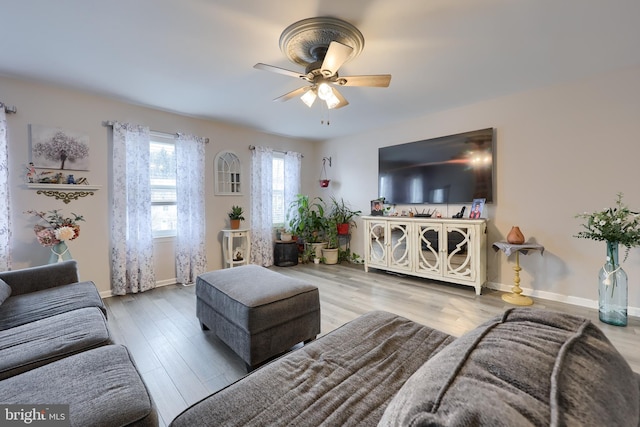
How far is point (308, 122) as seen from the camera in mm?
4020

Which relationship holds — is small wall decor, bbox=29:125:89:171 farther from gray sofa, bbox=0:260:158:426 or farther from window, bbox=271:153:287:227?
window, bbox=271:153:287:227

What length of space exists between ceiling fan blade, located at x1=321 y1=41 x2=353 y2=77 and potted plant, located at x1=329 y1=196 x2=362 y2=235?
3.03 metres

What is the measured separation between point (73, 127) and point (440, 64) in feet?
12.5

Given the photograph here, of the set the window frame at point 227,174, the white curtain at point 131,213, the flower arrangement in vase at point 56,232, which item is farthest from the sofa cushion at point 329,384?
the window frame at point 227,174

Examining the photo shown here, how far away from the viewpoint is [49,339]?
4.24ft

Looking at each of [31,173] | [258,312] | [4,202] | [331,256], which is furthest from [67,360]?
[331,256]

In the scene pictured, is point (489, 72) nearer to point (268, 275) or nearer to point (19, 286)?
point (268, 275)

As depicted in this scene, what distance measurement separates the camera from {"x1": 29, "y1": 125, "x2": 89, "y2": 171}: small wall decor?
2.71 meters

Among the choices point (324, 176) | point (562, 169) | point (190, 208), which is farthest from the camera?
point (324, 176)

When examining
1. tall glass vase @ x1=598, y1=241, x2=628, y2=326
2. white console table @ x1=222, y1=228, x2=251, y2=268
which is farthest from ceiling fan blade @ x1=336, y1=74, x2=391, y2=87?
white console table @ x1=222, y1=228, x2=251, y2=268

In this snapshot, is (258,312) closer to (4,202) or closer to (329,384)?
(329,384)

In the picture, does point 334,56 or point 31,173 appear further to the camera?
point 31,173

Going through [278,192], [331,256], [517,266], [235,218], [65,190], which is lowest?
[331,256]

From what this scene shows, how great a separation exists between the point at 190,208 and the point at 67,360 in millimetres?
2817
